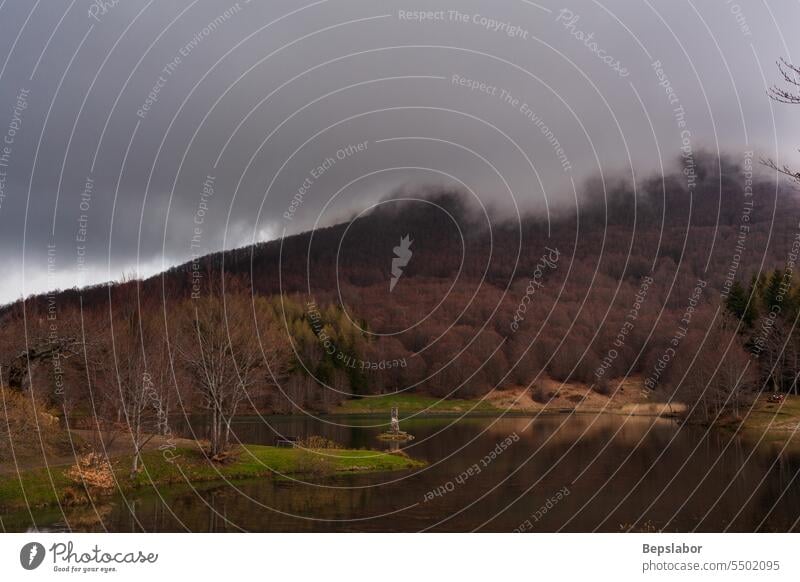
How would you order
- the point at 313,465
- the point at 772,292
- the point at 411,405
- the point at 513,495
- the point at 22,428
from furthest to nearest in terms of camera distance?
1. the point at 411,405
2. the point at 772,292
3. the point at 313,465
4. the point at 513,495
5. the point at 22,428

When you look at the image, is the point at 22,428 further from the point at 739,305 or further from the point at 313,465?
the point at 739,305

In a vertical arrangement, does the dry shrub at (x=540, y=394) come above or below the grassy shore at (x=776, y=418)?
below

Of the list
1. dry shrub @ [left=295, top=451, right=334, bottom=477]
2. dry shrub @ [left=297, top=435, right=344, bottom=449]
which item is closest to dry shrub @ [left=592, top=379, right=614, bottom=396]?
dry shrub @ [left=297, top=435, right=344, bottom=449]

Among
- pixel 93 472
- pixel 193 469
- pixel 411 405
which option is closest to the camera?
pixel 93 472

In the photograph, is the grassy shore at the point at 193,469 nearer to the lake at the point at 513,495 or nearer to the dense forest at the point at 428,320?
the lake at the point at 513,495

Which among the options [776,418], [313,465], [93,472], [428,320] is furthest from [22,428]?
[428,320]

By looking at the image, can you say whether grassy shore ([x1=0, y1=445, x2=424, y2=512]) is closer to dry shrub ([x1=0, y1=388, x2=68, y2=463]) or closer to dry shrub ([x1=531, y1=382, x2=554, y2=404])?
dry shrub ([x1=0, y1=388, x2=68, y2=463])

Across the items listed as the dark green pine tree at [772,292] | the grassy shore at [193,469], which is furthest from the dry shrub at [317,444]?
the dark green pine tree at [772,292]

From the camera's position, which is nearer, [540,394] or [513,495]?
[513,495]
